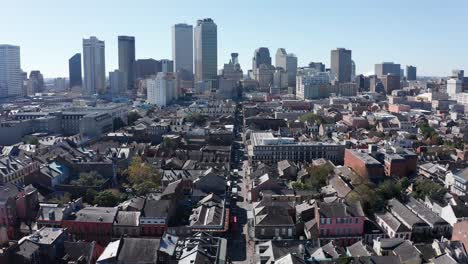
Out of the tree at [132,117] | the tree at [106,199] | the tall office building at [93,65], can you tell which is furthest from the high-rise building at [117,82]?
the tree at [106,199]

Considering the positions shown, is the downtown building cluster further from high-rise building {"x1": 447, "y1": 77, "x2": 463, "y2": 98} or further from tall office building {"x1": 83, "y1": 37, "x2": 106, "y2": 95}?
tall office building {"x1": 83, "y1": 37, "x2": 106, "y2": 95}

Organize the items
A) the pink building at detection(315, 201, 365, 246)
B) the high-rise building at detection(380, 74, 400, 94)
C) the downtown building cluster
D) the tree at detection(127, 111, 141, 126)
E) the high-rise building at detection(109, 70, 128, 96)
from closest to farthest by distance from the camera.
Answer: the downtown building cluster, the pink building at detection(315, 201, 365, 246), the tree at detection(127, 111, 141, 126), the high-rise building at detection(380, 74, 400, 94), the high-rise building at detection(109, 70, 128, 96)

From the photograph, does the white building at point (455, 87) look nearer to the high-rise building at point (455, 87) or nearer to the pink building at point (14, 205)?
the high-rise building at point (455, 87)

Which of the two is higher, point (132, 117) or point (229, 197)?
point (132, 117)

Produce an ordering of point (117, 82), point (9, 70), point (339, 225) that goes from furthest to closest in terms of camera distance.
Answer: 1. point (117, 82)
2. point (9, 70)
3. point (339, 225)

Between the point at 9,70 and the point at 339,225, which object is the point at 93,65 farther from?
the point at 339,225

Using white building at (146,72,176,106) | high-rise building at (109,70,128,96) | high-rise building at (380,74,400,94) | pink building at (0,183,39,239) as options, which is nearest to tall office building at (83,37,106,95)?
high-rise building at (109,70,128,96)

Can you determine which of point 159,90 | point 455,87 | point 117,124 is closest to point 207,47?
point 159,90

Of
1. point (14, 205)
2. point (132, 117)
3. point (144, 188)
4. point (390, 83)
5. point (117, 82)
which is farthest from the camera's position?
point (117, 82)
